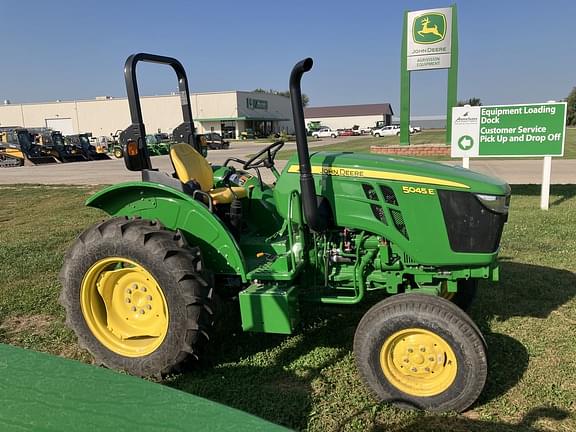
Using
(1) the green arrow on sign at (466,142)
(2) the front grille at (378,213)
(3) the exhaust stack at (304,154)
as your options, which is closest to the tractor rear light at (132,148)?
(3) the exhaust stack at (304,154)

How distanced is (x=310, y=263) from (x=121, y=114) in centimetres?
5445

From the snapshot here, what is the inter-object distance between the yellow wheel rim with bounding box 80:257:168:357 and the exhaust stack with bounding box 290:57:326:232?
1.11 meters

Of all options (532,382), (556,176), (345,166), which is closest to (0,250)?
(345,166)

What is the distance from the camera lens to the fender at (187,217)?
3191mm

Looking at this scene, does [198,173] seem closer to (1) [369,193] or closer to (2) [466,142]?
(1) [369,193]

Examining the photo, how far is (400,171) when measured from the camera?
299 cm

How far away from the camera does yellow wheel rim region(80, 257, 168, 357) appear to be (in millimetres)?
3227

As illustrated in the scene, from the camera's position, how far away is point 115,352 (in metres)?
3.24

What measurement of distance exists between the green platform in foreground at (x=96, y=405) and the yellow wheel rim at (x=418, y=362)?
161 centimetres

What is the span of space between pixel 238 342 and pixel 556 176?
39.0 feet

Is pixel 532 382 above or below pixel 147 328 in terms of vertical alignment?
below

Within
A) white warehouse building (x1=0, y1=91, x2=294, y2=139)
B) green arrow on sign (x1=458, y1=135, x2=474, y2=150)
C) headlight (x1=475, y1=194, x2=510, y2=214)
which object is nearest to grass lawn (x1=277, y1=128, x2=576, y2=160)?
green arrow on sign (x1=458, y1=135, x2=474, y2=150)

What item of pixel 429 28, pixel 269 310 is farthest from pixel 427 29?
pixel 269 310

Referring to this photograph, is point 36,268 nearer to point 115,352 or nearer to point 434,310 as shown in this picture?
point 115,352
